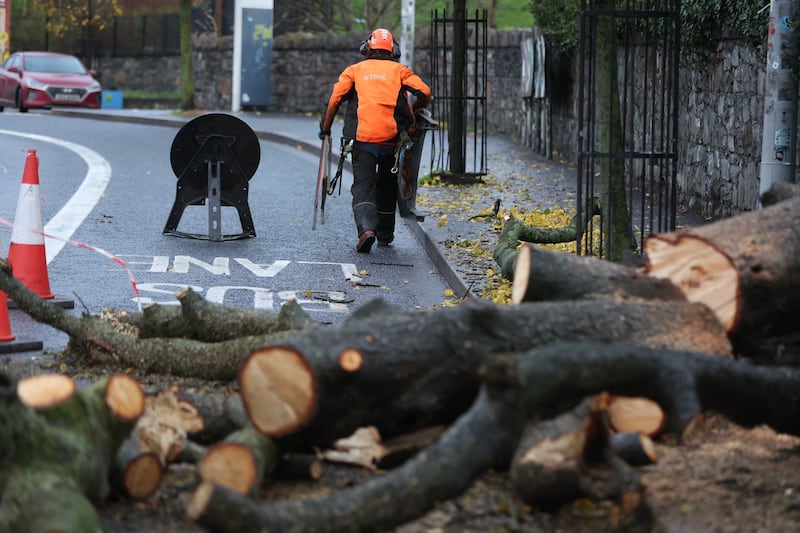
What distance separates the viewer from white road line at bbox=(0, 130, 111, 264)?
1199 centimetres

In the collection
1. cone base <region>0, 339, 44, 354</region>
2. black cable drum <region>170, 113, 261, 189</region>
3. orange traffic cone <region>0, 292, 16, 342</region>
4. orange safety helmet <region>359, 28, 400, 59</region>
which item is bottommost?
cone base <region>0, 339, 44, 354</region>

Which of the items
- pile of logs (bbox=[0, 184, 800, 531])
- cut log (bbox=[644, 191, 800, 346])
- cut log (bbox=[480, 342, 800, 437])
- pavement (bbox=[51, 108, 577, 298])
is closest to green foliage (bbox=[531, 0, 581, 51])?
pavement (bbox=[51, 108, 577, 298])

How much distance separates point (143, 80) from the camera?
48.5 meters

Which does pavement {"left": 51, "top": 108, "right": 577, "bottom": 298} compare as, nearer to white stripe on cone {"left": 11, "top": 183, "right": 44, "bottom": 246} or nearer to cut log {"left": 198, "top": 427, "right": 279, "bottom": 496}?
white stripe on cone {"left": 11, "top": 183, "right": 44, "bottom": 246}

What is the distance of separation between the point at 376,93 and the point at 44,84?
1038 inches

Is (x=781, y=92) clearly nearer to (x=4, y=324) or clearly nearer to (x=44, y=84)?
(x=4, y=324)

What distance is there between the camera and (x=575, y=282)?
5.39 meters

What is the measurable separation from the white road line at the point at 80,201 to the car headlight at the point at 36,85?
13340mm

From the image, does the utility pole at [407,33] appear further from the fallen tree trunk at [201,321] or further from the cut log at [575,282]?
the cut log at [575,282]

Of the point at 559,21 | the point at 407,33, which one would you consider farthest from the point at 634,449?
the point at 407,33

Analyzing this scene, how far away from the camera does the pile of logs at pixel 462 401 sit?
413 cm

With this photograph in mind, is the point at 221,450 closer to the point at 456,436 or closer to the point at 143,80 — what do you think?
the point at 456,436

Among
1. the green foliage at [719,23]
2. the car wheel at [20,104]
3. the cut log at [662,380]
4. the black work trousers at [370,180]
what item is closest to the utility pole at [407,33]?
the green foliage at [719,23]

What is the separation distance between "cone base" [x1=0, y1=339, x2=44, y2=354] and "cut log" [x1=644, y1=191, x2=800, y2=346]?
3.52 m
